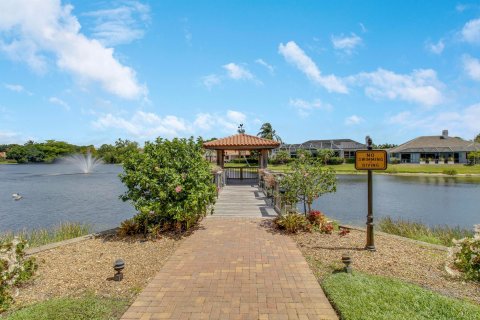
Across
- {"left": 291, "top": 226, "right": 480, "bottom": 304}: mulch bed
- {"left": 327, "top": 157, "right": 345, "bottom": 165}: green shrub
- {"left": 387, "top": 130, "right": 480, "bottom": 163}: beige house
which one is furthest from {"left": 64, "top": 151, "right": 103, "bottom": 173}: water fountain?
{"left": 387, "top": 130, "right": 480, "bottom": 163}: beige house

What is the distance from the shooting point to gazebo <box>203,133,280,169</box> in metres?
16.0

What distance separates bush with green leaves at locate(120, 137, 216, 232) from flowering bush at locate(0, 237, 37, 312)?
101 inches

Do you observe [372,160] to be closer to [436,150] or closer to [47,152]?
[436,150]

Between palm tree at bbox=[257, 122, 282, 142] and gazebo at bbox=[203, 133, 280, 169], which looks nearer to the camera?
gazebo at bbox=[203, 133, 280, 169]

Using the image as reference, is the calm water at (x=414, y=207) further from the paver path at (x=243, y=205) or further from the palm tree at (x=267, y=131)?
the palm tree at (x=267, y=131)

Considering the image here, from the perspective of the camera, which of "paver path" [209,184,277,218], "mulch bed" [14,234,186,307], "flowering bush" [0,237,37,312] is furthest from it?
"paver path" [209,184,277,218]

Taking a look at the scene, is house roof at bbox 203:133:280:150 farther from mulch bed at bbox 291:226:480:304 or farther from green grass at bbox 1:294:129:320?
green grass at bbox 1:294:129:320

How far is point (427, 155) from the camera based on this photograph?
169 feet

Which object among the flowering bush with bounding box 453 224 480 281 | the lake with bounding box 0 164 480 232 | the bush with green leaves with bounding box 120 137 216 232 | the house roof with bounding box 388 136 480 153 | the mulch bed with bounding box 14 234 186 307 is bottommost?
the lake with bounding box 0 164 480 232

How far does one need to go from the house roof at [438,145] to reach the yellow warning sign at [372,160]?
174 ft

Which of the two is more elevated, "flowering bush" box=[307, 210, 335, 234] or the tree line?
the tree line

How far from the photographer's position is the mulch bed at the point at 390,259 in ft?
15.2

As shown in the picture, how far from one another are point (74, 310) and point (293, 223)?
513 centimetres

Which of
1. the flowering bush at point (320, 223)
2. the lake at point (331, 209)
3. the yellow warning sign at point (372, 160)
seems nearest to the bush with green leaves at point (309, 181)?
the flowering bush at point (320, 223)
